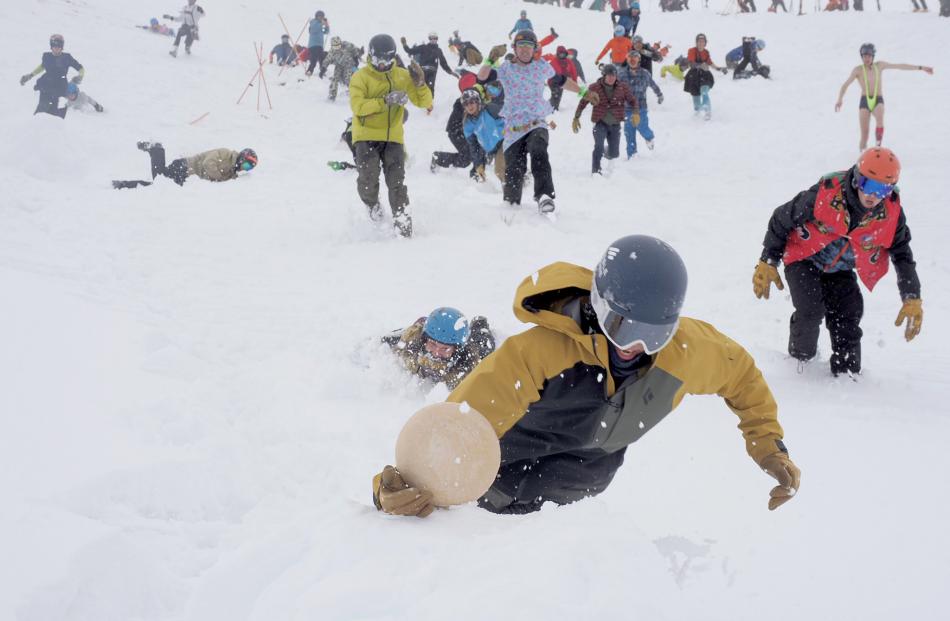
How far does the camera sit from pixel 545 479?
9.31 feet

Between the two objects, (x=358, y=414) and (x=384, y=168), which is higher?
(x=384, y=168)

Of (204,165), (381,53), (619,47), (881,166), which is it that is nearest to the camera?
(881,166)

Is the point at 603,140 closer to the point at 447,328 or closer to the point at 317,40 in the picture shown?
the point at 447,328

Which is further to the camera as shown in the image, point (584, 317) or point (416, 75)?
point (416, 75)

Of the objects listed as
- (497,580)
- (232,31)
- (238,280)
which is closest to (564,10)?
(232,31)

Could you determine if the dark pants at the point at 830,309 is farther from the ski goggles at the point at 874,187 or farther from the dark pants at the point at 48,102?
the dark pants at the point at 48,102

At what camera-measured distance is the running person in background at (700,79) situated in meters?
14.2

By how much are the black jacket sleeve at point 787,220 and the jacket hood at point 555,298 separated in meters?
2.62

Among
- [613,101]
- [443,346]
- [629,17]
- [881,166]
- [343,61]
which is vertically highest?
[629,17]

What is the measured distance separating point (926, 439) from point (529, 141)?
5089 millimetres

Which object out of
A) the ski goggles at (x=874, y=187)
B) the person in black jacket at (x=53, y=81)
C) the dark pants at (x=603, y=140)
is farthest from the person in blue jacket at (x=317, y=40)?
the ski goggles at (x=874, y=187)

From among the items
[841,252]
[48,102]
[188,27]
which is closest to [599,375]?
[841,252]

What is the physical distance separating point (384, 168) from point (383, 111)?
0.59m

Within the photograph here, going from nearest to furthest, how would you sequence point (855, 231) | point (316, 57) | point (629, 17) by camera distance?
1. point (855, 231)
2. point (629, 17)
3. point (316, 57)
